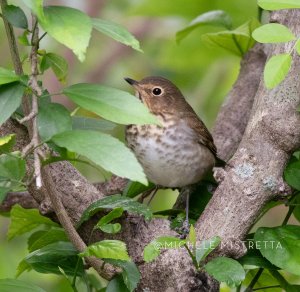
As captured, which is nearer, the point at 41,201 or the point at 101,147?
the point at 101,147

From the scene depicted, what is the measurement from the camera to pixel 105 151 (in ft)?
6.05

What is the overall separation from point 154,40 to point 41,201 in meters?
3.22

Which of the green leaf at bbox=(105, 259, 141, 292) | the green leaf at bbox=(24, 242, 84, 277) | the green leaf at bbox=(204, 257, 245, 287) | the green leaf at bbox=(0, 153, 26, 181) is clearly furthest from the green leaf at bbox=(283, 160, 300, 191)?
the green leaf at bbox=(0, 153, 26, 181)

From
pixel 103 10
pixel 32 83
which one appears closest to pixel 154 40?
pixel 103 10

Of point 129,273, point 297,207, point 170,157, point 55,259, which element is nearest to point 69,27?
point 129,273

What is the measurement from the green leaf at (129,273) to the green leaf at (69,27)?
0.72m

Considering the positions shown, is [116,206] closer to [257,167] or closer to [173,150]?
[257,167]

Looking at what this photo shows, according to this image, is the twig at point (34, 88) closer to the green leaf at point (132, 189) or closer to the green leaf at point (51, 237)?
the green leaf at point (51, 237)

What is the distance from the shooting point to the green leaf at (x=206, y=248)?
2.28 m

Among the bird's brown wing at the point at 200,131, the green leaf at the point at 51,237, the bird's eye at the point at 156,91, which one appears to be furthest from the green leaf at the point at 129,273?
the bird's eye at the point at 156,91

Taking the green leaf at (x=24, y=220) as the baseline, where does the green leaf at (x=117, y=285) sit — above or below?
above

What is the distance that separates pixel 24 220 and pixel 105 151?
107cm

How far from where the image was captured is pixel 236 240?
248 centimetres

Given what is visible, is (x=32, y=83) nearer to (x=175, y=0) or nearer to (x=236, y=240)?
(x=236, y=240)
